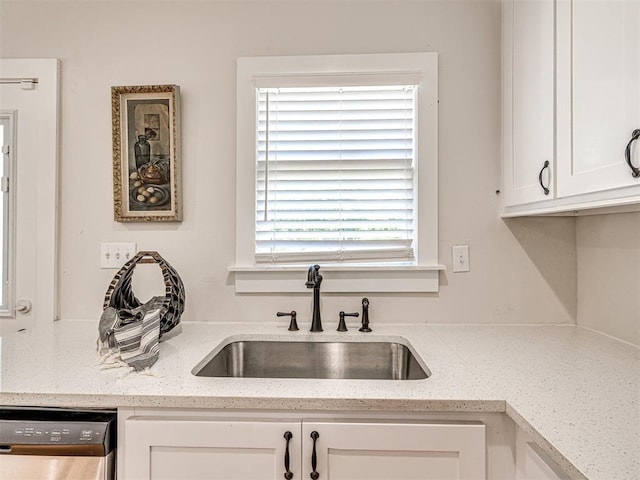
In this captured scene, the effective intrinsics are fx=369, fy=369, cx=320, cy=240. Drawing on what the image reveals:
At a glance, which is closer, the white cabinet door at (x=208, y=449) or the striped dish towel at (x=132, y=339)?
the white cabinet door at (x=208, y=449)

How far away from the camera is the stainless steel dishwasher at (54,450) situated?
960 mm

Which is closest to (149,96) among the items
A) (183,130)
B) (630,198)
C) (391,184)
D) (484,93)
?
(183,130)

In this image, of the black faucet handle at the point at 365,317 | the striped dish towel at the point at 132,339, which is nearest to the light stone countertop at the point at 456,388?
the striped dish towel at the point at 132,339

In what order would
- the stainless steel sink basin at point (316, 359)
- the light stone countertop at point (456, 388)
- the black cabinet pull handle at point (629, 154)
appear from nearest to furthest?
the light stone countertop at point (456, 388) → the black cabinet pull handle at point (629, 154) → the stainless steel sink basin at point (316, 359)

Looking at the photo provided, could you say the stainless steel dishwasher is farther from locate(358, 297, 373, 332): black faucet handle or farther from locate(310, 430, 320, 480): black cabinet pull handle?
locate(358, 297, 373, 332): black faucet handle

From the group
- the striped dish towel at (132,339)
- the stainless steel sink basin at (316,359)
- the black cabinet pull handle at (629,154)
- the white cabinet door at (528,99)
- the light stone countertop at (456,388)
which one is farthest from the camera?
the stainless steel sink basin at (316,359)

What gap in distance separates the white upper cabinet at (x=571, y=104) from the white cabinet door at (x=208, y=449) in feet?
3.45

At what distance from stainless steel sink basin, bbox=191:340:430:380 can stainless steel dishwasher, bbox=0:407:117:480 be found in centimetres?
53

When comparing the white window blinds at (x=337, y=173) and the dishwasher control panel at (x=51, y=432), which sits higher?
the white window blinds at (x=337, y=173)

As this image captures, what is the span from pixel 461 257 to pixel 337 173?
0.67 metres

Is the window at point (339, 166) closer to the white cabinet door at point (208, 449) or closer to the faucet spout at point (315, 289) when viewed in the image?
the faucet spout at point (315, 289)

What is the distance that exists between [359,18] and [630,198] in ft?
4.34

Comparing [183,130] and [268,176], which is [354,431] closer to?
[268,176]

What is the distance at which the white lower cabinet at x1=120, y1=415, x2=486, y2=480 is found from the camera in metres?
0.93
